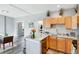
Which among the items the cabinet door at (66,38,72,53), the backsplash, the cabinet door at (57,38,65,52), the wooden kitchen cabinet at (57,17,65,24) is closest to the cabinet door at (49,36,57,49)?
the cabinet door at (57,38,65,52)

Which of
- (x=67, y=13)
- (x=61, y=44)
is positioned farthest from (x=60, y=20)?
(x=61, y=44)

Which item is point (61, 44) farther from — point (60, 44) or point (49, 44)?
point (49, 44)

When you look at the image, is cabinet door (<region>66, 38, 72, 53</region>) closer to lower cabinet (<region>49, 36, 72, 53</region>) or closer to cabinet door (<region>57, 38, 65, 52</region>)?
lower cabinet (<region>49, 36, 72, 53</region>)

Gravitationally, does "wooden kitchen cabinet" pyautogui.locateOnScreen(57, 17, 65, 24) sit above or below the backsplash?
above

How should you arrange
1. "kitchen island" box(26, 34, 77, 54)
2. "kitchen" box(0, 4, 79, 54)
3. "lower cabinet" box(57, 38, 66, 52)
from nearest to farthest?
"kitchen island" box(26, 34, 77, 54) → "kitchen" box(0, 4, 79, 54) → "lower cabinet" box(57, 38, 66, 52)

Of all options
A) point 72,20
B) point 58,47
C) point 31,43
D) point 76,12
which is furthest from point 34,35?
point 76,12

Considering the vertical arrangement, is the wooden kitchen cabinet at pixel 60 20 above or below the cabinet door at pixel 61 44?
above

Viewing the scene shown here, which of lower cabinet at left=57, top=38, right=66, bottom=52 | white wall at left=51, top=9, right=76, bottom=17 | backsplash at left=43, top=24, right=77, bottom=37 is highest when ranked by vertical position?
white wall at left=51, top=9, right=76, bottom=17

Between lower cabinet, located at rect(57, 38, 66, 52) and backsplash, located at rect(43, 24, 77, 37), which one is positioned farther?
backsplash, located at rect(43, 24, 77, 37)

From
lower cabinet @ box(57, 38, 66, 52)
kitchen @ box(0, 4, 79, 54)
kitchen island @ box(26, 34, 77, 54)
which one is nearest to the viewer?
kitchen island @ box(26, 34, 77, 54)

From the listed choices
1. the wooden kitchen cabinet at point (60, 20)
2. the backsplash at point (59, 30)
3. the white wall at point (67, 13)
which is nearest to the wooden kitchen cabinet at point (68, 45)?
the backsplash at point (59, 30)

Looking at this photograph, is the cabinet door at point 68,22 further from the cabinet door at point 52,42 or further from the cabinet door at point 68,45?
the cabinet door at point 52,42

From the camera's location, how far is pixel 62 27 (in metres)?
3.43
